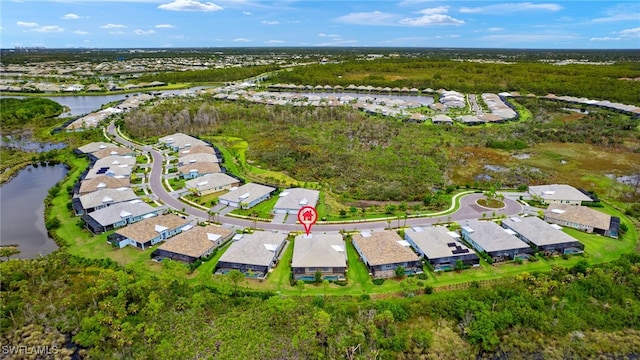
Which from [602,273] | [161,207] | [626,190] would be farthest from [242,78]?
[602,273]

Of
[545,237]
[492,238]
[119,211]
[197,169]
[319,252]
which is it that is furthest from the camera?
[197,169]

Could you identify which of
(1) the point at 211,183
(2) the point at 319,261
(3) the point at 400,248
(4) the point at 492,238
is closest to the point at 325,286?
(2) the point at 319,261

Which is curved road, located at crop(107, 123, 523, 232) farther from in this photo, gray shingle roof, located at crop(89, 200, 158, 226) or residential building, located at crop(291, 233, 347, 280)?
residential building, located at crop(291, 233, 347, 280)

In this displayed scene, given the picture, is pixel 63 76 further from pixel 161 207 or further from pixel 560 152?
pixel 560 152

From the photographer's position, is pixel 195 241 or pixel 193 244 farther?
pixel 195 241

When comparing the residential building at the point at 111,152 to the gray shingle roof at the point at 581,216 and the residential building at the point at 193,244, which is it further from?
the gray shingle roof at the point at 581,216

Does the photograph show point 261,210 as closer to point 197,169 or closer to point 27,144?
point 197,169
